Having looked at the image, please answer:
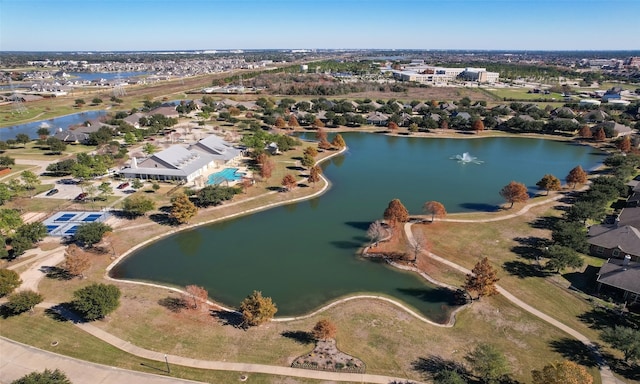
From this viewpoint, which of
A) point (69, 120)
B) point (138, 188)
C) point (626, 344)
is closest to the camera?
point (626, 344)

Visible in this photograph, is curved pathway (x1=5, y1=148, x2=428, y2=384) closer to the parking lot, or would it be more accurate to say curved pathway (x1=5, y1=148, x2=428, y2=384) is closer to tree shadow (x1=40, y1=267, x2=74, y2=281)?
tree shadow (x1=40, y1=267, x2=74, y2=281)

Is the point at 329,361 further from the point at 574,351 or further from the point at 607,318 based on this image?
the point at 607,318

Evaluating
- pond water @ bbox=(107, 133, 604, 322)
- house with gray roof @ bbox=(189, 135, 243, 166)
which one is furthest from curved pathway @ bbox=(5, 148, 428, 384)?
house with gray roof @ bbox=(189, 135, 243, 166)

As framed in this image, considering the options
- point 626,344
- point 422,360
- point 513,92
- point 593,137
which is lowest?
point 422,360

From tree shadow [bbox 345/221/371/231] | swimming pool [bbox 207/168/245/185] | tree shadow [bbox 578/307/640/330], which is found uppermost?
swimming pool [bbox 207/168/245/185]

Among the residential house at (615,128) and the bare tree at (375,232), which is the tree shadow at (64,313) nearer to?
the bare tree at (375,232)

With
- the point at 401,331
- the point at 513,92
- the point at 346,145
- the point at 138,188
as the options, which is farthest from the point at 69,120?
the point at 513,92

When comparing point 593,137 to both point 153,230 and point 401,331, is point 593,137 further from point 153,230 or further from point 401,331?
point 153,230
